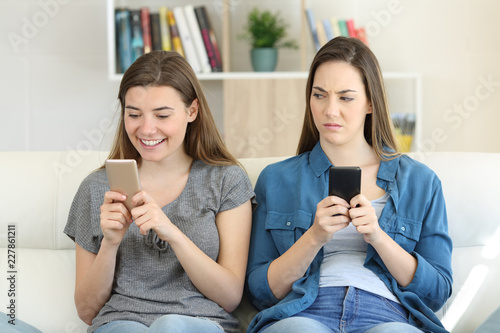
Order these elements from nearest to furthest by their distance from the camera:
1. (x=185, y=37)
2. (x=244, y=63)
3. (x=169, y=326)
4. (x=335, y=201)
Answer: (x=169, y=326)
(x=335, y=201)
(x=185, y=37)
(x=244, y=63)

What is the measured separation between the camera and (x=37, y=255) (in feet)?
5.76

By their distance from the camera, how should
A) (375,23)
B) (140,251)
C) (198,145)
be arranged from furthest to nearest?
(375,23) → (198,145) → (140,251)

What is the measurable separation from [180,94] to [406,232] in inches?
26.4

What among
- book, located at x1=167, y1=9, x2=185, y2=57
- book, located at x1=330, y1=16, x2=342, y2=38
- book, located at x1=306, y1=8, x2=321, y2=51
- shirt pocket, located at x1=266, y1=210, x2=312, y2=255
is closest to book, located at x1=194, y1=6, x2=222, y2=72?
book, located at x1=167, y1=9, x2=185, y2=57

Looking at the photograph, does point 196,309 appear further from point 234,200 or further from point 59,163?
point 59,163

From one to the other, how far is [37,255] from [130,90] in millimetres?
602

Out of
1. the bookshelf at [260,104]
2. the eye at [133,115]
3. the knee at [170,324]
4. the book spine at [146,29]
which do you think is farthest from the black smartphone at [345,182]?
the book spine at [146,29]

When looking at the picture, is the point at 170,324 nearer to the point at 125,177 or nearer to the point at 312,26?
the point at 125,177

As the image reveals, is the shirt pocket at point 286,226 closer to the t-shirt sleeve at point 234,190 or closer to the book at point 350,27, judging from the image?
the t-shirt sleeve at point 234,190

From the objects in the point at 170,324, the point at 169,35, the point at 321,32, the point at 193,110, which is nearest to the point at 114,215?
the point at 170,324

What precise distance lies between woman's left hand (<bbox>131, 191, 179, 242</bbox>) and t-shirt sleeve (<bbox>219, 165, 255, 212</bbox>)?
221mm

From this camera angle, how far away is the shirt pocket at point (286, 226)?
4.96ft

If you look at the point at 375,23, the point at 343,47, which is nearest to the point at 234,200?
the point at 343,47

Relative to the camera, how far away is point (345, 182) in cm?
127
